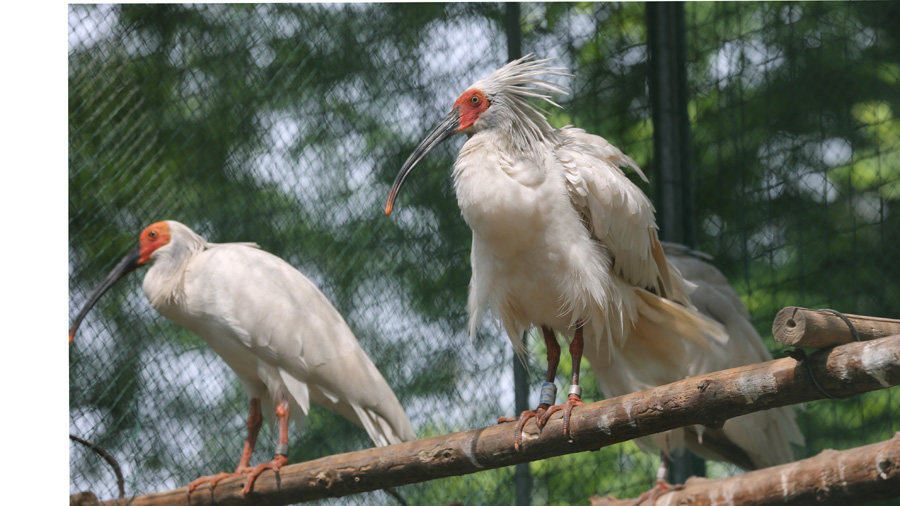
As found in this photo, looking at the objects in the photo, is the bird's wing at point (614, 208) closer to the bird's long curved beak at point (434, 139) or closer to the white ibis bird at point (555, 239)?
the white ibis bird at point (555, 239)

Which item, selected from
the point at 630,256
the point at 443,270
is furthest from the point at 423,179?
the point at 630,256

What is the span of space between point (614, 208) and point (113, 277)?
2.18m

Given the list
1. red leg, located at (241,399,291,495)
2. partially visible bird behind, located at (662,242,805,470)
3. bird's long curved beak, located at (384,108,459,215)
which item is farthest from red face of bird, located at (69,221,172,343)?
partially visible bird behind, located at (662,242,805,470)

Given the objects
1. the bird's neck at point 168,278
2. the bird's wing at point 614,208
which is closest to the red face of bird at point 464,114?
the bird's wing at point 614,208

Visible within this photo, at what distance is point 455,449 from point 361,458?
34cm

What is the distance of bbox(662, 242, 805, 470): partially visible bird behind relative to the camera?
343 cm

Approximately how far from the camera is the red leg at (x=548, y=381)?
2.31 meters

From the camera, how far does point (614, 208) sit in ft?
8.18

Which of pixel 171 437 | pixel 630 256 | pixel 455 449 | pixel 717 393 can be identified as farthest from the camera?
pixel 171 437

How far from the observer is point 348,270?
416 cm

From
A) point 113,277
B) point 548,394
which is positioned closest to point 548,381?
point 548,394

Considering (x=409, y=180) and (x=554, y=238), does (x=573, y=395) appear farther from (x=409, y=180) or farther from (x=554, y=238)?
(x=409, y=180)

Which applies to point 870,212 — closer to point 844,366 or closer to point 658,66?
point 658,66

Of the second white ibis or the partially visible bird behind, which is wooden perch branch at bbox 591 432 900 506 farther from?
the partially visible bird behind
